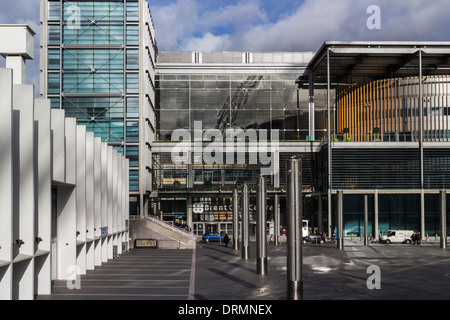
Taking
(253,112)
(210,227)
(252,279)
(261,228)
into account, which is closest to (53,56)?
(253,112)

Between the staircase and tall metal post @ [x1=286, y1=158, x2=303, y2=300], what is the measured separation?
36462 millimetres

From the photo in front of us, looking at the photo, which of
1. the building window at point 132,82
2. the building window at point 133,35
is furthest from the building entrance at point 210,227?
the building window at point 133,35

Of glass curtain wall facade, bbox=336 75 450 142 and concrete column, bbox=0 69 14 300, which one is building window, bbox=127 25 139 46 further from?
concrete column, bbox=0 69 14 300

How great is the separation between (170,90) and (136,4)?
1748 cm

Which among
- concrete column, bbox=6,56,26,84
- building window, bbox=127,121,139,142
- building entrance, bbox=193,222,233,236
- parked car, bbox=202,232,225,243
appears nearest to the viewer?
concrete column, bbox=6,56,26,84

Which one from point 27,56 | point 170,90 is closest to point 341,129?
point 170,90

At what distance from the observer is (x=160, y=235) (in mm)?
56125

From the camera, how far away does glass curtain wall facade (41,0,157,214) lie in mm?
71375

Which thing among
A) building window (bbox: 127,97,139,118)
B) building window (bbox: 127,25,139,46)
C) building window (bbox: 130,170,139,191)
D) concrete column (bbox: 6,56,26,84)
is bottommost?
building window (bbox: 130,170,139,191)

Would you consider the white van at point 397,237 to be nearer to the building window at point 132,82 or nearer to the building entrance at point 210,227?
the building entrance at point 210,227

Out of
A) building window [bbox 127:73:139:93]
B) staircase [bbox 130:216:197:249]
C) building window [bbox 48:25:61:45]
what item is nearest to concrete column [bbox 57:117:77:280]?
staircase [bbox 130:216:197:249]

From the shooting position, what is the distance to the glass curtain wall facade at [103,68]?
71.4 metres

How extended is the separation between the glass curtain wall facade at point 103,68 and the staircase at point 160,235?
1635cm

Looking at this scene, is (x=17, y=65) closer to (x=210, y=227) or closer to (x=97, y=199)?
(x=97, y=199)
